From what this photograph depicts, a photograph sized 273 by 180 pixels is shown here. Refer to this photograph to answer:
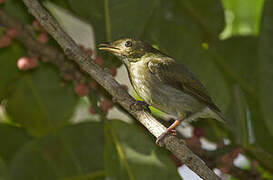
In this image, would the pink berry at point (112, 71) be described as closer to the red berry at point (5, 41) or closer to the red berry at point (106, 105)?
the red berry at point (106, 105)

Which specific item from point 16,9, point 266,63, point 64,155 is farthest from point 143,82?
point 16,9

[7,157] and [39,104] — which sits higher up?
[39,104]

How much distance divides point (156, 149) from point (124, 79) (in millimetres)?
1521

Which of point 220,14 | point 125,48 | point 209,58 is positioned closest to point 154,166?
point 209,58

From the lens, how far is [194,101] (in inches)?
129

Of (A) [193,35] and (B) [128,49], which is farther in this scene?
(B) [128,49]

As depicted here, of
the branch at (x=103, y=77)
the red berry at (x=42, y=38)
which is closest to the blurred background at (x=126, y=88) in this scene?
the red berry at (x=42, y=38)

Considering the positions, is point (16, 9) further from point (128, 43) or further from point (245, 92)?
point (245, 92)

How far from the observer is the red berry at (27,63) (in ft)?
10.1

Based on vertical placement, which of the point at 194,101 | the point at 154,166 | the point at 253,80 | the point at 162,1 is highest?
the point at 162,1

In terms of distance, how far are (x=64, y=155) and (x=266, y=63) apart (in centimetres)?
146

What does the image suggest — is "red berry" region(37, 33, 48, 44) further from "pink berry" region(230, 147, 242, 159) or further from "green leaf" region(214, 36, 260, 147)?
"pink berry" region(230, 147, 242, 159)

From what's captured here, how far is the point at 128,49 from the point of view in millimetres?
3393

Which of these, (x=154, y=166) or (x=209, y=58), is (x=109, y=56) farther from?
(x=154, y=166)
